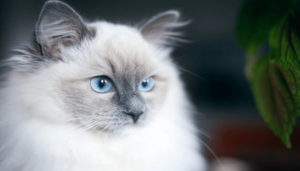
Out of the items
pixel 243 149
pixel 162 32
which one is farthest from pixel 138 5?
pixel 243 149

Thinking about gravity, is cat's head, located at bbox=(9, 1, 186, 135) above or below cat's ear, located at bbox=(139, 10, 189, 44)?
below

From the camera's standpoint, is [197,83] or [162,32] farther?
[197,83]

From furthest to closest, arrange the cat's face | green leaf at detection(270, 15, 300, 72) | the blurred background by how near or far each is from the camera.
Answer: the blurred background < the cat's face < green leaf at detection(270, 15, 300, 72)

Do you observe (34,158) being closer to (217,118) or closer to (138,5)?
(138,5)

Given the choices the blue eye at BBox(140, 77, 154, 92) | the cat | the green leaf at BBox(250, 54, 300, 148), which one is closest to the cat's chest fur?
the cat

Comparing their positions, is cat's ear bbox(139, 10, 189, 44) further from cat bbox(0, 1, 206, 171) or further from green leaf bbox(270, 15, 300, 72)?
green leaf bbox(270, 15, 300, 72)

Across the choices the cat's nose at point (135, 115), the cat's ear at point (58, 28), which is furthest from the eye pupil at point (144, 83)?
the cat's ear at point (58, 28)

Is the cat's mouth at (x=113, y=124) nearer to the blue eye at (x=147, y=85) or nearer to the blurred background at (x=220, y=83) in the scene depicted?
the blue eye at (x=147, y=85)
